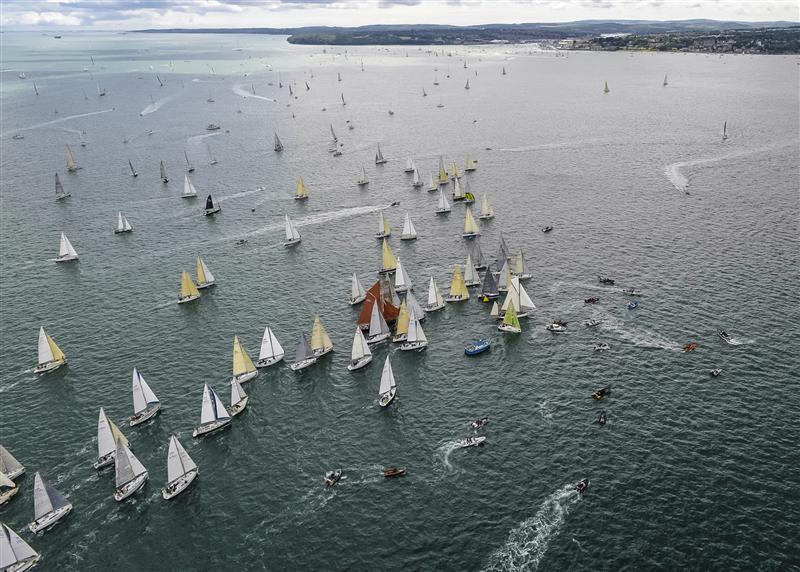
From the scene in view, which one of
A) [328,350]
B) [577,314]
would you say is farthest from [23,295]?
[577,314]

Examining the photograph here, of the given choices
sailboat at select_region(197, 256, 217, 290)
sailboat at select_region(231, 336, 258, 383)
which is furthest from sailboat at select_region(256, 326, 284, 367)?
sailboat at select_region(197, 256, 217, 290)

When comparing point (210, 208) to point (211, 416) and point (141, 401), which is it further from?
point (211, 416)

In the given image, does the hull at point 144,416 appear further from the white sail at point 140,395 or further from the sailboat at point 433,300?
the sailboat at point 433,300

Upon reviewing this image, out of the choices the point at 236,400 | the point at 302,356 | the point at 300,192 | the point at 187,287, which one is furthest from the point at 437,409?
the point at 300,192

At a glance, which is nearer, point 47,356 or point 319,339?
point 47,356

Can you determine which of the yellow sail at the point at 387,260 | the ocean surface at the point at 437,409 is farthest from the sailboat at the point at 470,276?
the yellow sail at the point at 387,260

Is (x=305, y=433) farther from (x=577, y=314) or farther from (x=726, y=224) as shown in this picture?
(x=726, y=224)
